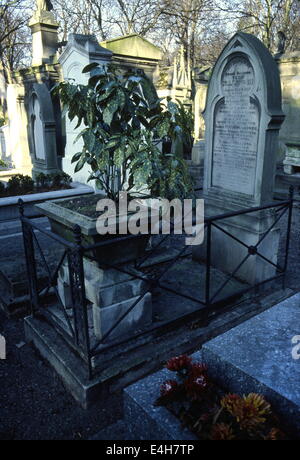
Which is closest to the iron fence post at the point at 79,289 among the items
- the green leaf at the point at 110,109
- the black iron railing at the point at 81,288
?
the black iron railing at the point at 81,288

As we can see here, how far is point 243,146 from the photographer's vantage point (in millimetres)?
4465

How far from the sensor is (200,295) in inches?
165

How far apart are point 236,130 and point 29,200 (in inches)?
148

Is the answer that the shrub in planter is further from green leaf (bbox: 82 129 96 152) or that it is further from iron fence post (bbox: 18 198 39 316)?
iron fence post (bbox: 18 198 39 316)

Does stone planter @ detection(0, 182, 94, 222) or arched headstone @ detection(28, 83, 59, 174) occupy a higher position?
arched headstone @ detection(28, 83, 59, 174)

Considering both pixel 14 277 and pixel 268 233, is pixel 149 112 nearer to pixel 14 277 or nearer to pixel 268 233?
pixel 268 233

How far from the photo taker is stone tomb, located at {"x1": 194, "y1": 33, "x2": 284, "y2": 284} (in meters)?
4.09

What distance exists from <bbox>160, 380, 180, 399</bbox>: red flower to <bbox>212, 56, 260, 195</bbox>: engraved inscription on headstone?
116 inches

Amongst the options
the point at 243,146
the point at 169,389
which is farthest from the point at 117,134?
the point at 169,389

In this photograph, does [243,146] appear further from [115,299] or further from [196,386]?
[196,386]

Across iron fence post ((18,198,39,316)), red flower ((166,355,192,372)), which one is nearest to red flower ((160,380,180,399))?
red flower ((166,355,192,372))

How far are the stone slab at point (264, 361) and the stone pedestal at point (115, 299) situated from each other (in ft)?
3.23

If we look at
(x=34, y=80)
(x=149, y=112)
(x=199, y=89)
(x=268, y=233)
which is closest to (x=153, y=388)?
(x=149, y=112)

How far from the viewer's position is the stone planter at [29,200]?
600cm
